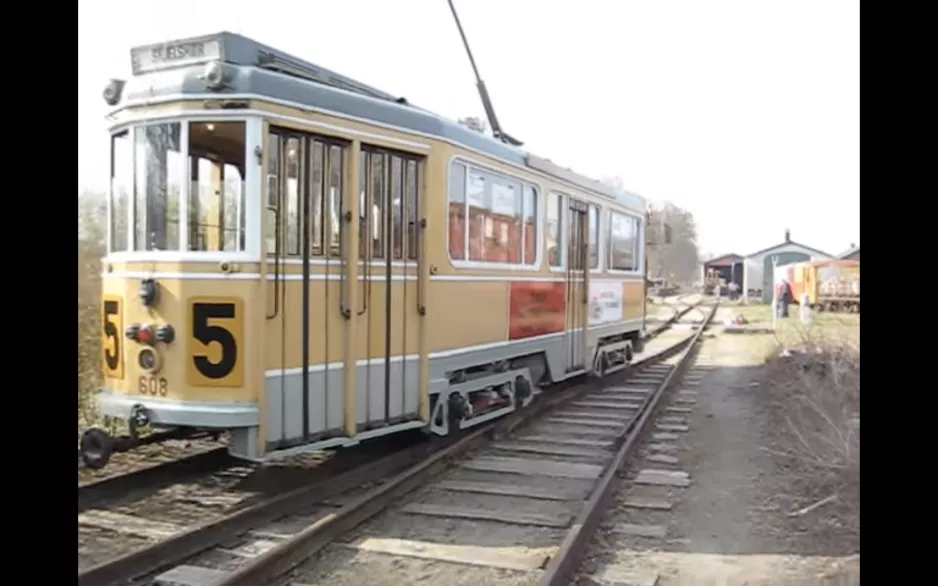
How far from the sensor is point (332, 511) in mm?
5805

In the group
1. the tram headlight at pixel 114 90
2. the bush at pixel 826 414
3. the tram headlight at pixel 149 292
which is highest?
the tram headlight at pixel 114 90

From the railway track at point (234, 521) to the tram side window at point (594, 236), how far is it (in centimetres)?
472

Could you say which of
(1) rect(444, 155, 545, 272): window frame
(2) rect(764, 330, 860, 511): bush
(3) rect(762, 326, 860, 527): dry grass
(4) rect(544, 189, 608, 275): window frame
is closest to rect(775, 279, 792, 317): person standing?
(3) rect(762, 326, 860, 527): dry grass

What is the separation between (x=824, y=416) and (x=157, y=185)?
572 centimetres

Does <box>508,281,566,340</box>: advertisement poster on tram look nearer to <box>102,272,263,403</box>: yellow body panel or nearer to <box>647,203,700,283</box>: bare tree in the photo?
<box>102,272,263,403</box>: yellow body panel

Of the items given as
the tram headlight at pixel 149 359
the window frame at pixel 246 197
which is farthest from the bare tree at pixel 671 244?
the tram headlight at pixel 149 359

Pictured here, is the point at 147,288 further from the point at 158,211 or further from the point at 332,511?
the point at 332,511

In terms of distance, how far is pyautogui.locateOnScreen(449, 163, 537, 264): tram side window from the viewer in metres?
7.47

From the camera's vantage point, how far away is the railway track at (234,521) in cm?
454

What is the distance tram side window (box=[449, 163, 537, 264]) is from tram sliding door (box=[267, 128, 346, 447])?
1.53 meters

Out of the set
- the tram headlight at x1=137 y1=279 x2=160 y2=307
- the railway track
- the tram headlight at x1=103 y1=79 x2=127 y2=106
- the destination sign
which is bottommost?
the railway track

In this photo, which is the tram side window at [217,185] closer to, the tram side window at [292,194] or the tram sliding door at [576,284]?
the tram side window at [292,194]
